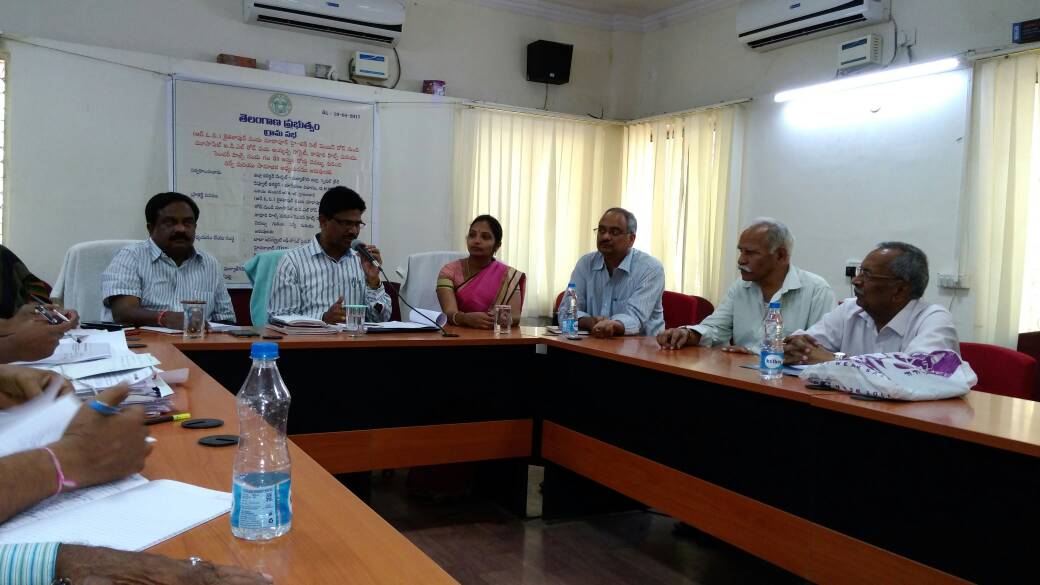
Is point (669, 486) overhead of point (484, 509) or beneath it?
overhead

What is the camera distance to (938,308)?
2.30m

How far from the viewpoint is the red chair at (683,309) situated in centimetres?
448

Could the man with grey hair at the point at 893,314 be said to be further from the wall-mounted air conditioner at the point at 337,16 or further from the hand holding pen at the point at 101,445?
the wall-mounted air conditioner at the point at 337,16

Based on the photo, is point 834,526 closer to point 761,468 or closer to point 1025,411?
point 761,468

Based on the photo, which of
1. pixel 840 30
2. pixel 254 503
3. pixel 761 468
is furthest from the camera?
pixel 840 30

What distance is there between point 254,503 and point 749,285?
8.54ft

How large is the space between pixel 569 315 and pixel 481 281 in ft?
1.82

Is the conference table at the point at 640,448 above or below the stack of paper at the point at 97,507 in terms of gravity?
below

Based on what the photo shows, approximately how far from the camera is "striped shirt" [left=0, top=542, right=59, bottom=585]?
725 millimetres

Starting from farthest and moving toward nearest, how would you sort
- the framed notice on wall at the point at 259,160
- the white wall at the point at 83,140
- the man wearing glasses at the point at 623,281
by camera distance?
1. the framed notice on wall at the point at 259,160
2. the white wall at the point at 83,140
3. the man wearing glasses at the point at 623,281

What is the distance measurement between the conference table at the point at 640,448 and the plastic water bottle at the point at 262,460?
0.02m

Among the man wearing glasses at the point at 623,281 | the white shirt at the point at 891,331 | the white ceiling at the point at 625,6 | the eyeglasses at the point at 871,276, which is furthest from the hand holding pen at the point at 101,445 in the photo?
the white ceiling at the point at 625,6

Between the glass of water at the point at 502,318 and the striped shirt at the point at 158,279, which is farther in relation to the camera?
the glass of water at the point at 502,318

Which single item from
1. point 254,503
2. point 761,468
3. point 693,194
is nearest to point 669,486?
point 761,468
